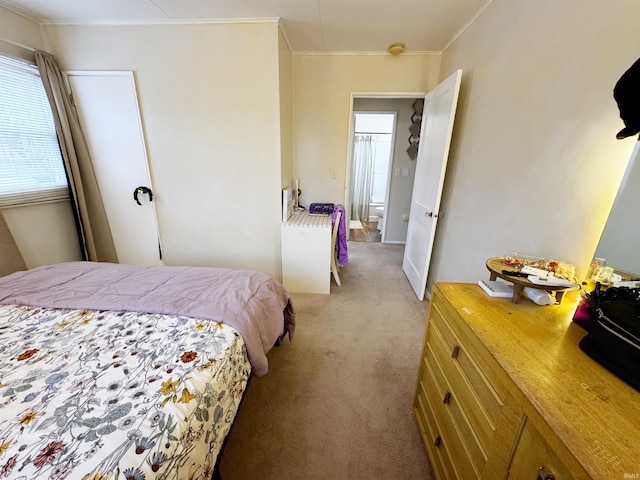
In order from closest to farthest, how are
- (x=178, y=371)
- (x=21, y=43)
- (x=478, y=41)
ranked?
(x=178, y=371) < (x=478, y=41) < (x=21, y=43)

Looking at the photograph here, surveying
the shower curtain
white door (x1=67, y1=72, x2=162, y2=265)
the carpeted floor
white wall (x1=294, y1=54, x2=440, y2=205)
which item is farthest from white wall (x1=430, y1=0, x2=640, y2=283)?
the shower curtain

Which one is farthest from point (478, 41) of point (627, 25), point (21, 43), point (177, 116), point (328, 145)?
point (21, 43)

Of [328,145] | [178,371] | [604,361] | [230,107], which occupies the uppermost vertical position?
[230,107]

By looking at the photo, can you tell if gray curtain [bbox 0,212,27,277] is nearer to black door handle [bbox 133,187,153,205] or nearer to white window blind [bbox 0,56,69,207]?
white window blind [bbox 0,56,69,207]

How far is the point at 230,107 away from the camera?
2277 mm

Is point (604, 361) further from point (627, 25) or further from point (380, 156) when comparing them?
point (380, 156)

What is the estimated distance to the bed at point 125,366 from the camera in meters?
0.64

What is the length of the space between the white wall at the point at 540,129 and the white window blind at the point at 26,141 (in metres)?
3.59

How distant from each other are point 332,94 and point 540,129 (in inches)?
86.1

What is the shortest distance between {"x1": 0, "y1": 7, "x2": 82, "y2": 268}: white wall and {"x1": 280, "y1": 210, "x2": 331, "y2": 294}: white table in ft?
6.73

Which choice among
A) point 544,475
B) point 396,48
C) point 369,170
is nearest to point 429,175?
point 396,48

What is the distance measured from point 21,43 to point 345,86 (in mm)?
2857

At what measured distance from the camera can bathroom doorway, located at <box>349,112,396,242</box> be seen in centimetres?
528

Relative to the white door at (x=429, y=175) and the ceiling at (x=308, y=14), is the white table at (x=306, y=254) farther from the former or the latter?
the ceiling at (x=308, y=14)
